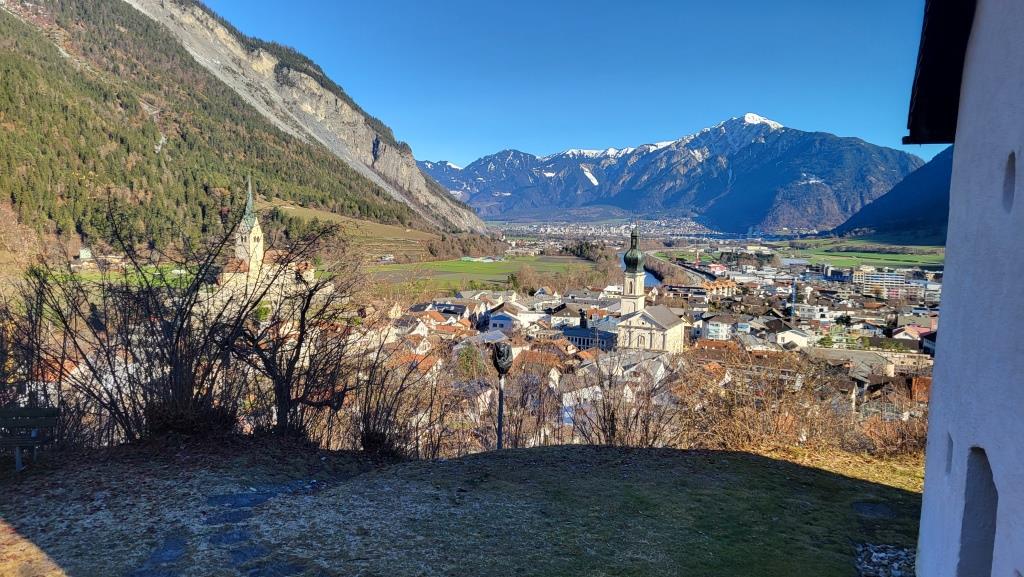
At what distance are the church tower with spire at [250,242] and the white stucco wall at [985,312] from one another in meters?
7.05

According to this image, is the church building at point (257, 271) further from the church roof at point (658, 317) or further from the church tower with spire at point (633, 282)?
the church tower with spire at point (633, 282)

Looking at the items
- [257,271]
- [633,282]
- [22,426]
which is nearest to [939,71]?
[257,271]

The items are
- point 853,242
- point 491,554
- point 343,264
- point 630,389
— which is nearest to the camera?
point 491,554

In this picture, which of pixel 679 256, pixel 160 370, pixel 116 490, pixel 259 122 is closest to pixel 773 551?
pixel 116 490

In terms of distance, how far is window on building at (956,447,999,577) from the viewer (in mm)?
3256

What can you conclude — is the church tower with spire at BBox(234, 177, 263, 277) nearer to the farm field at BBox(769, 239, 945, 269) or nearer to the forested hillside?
the forested hillside

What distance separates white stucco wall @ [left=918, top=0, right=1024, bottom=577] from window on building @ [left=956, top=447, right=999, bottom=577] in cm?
4

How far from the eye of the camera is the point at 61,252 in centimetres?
760

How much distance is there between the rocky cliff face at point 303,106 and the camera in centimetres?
12988

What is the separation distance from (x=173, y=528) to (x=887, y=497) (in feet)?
23.4

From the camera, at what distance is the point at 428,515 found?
5.42 metres

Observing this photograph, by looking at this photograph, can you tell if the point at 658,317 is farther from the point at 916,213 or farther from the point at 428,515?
the point at 916,213

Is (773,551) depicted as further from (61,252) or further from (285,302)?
(61,252)

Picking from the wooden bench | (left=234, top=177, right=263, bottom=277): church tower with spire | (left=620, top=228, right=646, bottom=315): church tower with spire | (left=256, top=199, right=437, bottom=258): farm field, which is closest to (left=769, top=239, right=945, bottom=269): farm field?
(left=620, top=228, right=646, bottom=315): church tower with spire
